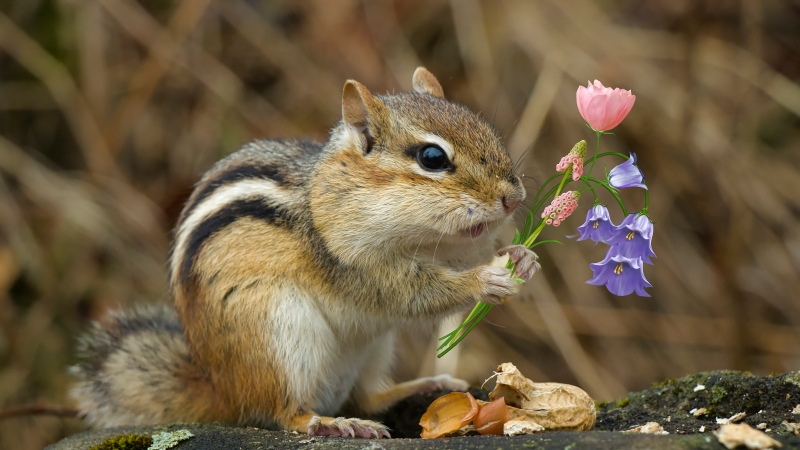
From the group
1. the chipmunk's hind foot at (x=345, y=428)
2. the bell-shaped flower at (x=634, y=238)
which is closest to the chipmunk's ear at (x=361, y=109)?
the chipmunk's hind foot at (x=345, y=428)

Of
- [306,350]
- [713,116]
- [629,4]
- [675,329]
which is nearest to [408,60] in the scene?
[629,4]

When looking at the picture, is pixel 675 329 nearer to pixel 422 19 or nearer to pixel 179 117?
pixel 422 19

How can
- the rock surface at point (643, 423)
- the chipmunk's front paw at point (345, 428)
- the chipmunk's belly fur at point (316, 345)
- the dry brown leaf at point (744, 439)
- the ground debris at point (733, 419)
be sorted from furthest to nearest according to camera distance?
the chipmunk's belly fur at point (316, 345), the chipmunk's front paw at point (345, 428), the ground debris at point (733, 419), the rock surface at point (643, 423), the dry brown leaf at point (744, 439)

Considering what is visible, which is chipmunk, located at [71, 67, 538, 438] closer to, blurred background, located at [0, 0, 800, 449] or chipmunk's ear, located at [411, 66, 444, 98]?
chipmunk's ear, located at [411, 66, 444, 98]

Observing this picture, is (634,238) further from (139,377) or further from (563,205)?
(139,377)

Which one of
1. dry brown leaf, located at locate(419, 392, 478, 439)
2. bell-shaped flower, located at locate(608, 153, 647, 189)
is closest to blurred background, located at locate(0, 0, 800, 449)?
dry brown leaf, located at locate(419, 392, 478, 439)

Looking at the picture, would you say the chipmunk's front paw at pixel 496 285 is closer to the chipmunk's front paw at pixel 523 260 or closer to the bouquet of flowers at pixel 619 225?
the chipmunk's front paw at pixel 523 260

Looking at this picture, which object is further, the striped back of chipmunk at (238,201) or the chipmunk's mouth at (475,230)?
the striped back of chipmunk at (238,201)
